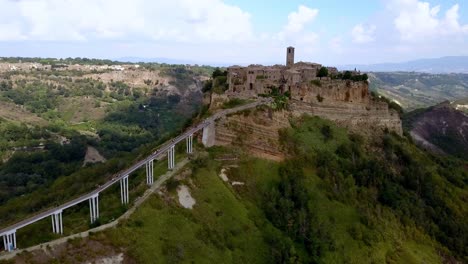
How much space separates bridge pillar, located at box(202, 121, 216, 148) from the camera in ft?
190

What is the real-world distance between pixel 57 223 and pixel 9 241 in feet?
13.1

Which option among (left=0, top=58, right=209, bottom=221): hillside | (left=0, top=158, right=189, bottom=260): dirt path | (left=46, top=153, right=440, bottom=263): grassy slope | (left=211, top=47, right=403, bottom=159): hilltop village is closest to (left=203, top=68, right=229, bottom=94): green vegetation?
(left=211, top=47, right=403, bottom=159): hilltop village

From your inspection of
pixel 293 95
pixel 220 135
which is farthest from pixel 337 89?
pixel 220 135

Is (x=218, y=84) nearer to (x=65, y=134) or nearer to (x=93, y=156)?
(x=93, y=156)

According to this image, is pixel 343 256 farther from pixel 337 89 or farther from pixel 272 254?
pixel 337 89

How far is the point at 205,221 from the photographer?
45.3 m

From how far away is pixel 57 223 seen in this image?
37.9 metres

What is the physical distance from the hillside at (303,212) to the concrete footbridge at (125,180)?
101 inches

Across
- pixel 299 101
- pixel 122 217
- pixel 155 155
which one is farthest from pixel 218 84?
pixel 122 217

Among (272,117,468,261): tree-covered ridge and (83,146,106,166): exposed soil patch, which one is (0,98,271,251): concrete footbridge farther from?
(83,146,106,166): exposed soil patch

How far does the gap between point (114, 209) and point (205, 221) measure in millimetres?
8930

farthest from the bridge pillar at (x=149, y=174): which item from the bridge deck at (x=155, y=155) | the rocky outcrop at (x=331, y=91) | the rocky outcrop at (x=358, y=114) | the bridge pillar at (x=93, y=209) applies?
the rocky outcrop at (x=331, y=91)

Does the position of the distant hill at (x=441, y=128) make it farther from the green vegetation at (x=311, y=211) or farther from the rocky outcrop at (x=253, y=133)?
the rocky outcrop at (x=253, y=133)

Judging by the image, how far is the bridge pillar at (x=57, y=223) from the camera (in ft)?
124
